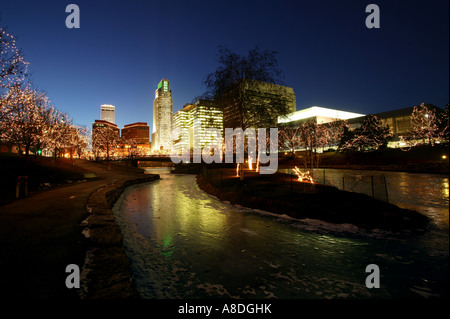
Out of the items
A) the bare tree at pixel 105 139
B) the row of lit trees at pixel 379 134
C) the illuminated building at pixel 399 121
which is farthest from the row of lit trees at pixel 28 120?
the illuminated building at pixel 399 121

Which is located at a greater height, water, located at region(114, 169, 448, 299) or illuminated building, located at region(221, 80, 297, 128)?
illuminated building, located at region(221, 80, 297, 128)

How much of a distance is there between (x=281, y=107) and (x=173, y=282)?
1704 cm

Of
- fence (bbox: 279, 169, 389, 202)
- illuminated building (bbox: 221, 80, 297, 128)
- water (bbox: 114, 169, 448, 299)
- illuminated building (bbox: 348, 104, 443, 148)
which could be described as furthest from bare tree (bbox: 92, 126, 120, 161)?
illuminated building (bbox: 348, 104, 443, 148)

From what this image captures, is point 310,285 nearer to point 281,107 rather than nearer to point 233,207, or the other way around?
point 233,207

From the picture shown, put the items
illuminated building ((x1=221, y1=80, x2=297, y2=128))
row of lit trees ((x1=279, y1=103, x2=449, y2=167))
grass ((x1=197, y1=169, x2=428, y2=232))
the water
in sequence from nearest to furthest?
the water
grass ((x1=197, y1=169, x2=428, y2=232))
illuminated building ((x1=221, y1=80, x2=297, y2=128))
row of lit trees ((x1=279, y1=103, x2=449, y2=167))

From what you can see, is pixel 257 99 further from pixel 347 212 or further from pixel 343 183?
pixel 347 212

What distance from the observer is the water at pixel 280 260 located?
13.8 feet

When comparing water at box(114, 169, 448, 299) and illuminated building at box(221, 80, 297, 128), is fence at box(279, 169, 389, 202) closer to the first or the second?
water at box(114, 169, 448, 299)

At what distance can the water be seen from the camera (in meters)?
4.20

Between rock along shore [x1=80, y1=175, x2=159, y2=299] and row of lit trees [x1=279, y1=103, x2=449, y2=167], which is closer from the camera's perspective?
rock along shore [x1=80, y1=175, x2=159, y2=299]

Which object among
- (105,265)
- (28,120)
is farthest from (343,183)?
(28,120)

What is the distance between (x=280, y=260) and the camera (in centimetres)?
557

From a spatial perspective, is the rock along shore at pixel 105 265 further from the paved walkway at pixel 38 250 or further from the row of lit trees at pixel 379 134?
the row of lit trees at pixel 379 134
